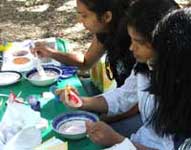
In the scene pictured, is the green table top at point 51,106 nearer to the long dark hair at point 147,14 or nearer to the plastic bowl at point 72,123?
the plastic bowl at point 72,123

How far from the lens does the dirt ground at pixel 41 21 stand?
4133mm

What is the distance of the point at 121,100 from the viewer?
6.48 feet

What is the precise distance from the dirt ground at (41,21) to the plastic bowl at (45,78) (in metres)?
1.67

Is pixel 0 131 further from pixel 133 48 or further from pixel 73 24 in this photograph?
pixel 73 24

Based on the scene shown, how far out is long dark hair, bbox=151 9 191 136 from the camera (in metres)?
1.38

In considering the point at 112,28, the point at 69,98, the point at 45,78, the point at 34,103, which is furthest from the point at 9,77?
the point at 112,28

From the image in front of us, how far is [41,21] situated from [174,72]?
322 centimetres

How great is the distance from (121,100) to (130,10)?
421 mm

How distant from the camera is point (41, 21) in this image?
4.48 m

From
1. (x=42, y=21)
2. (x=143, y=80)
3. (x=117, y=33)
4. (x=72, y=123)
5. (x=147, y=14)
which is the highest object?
(x=147, y=14)

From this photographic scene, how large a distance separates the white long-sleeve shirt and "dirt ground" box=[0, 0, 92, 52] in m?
1.87

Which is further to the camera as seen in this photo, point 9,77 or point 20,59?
point 20,59

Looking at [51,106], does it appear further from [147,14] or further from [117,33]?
[147,14]

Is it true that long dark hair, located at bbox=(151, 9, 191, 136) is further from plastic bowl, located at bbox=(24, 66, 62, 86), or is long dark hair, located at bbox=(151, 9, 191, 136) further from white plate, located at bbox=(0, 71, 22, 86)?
white plate, located at bbox=(0, 71, 22, 86)
